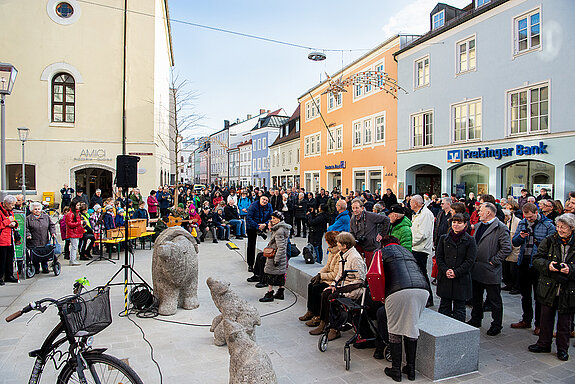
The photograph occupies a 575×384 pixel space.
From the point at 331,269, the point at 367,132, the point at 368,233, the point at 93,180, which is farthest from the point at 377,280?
the point at 367,132

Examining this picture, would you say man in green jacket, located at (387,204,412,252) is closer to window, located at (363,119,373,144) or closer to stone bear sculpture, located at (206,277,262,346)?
stone bear sculpture, located at (206,277,262,346)

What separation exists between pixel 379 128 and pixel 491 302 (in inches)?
798

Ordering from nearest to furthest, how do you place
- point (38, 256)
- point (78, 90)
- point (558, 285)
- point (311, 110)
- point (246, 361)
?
point (246, 361)
point (558, 285)
point (38, 256)
point (78, 90)
point (311, 110)

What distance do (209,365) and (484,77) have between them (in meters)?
17.1

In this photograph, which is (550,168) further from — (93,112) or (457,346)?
(93,112)

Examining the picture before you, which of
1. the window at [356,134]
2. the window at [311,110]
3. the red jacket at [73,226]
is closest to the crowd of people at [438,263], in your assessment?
the red jacket at [73,226]

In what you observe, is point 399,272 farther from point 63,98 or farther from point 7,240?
point 63,98

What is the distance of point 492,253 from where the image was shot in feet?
18.9

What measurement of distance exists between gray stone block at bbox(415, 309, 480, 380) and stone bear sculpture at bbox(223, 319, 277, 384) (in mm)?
2037

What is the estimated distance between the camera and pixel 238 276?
931 cm

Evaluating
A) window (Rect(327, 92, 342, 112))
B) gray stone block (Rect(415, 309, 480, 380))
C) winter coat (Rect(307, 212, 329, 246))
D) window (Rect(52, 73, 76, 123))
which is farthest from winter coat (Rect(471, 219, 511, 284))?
window (Rect(327, 92, 342, 112))

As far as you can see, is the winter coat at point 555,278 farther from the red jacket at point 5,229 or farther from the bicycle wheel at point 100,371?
the red jacket at point 5,229

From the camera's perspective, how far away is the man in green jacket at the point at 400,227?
629cm

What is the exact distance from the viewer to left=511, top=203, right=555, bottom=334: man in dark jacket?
5.87 m
